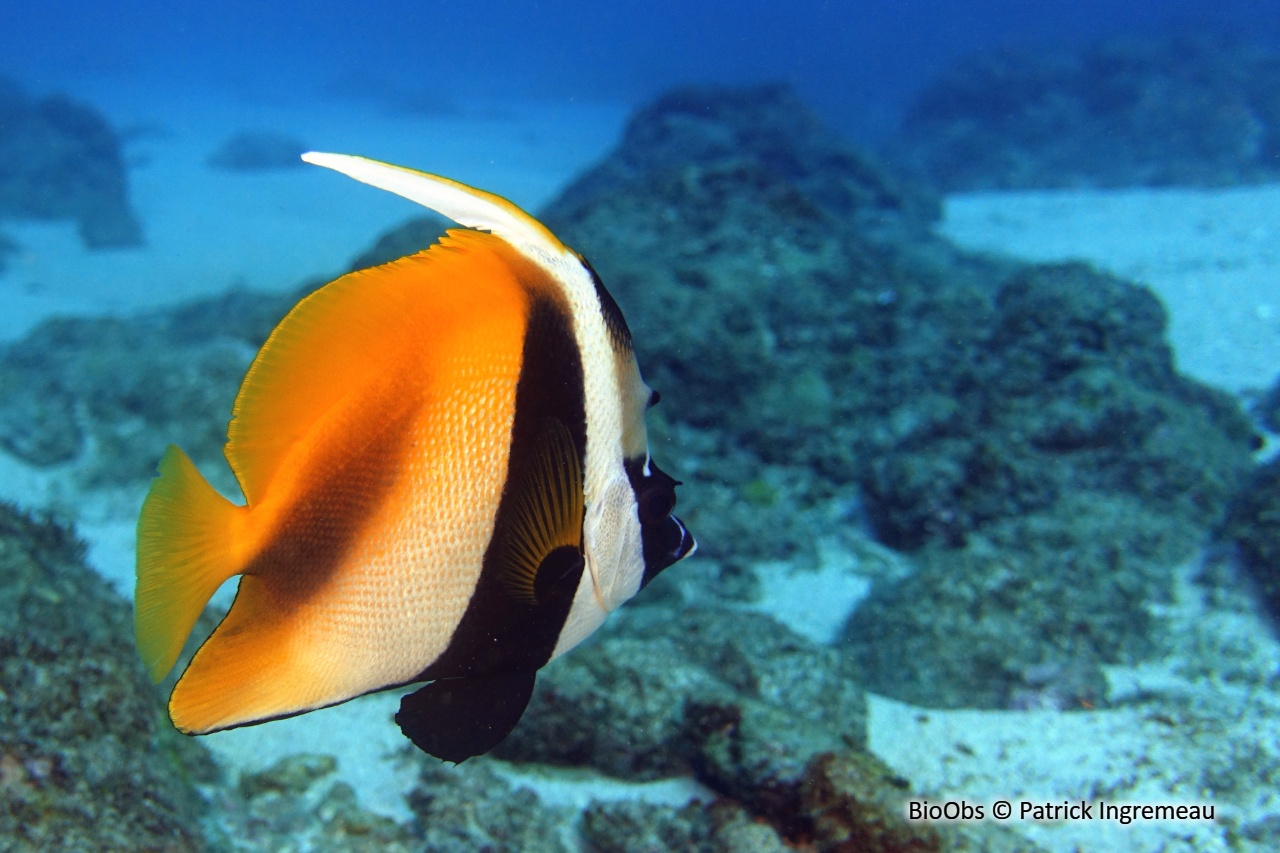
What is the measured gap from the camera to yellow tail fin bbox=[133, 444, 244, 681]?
0.79 meters

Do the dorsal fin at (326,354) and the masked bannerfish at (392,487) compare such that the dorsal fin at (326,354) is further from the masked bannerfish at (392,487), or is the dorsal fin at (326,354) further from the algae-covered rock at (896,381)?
the algae-covered rock at (896,381)

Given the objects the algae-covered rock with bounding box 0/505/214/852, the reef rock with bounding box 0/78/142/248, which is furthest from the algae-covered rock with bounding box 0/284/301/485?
the reef rock with bounding box 0/78/142/248

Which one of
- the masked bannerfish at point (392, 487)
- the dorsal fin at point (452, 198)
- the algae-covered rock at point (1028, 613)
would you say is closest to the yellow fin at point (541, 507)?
the masked bannerfish at point (392, 487)

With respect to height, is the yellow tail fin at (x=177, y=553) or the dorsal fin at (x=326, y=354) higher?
the dorsal fin at (x=326, y=354)

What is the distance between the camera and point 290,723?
3.25 m

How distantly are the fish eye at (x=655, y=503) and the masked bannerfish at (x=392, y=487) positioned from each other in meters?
0.09

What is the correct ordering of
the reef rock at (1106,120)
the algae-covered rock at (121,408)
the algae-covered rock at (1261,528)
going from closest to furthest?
the algae-covered rock at (1261,528), the algae-covered rock at (121,408), the reef rock at (1106,120)

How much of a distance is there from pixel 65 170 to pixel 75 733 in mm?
20311

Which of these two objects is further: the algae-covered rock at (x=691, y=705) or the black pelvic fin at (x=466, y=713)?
the algae-covered rock at (x=691, y=705)

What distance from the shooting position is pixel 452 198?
82 cm

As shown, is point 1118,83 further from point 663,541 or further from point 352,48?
point 352,48

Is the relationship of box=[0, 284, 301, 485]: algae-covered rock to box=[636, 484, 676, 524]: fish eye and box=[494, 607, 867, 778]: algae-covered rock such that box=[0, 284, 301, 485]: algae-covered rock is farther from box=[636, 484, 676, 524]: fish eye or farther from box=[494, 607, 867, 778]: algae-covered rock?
box=[636, 484, 676, 524]: fish eye

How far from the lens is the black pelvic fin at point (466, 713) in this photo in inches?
37.1

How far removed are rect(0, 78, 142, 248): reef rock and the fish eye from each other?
1852 centimetres
